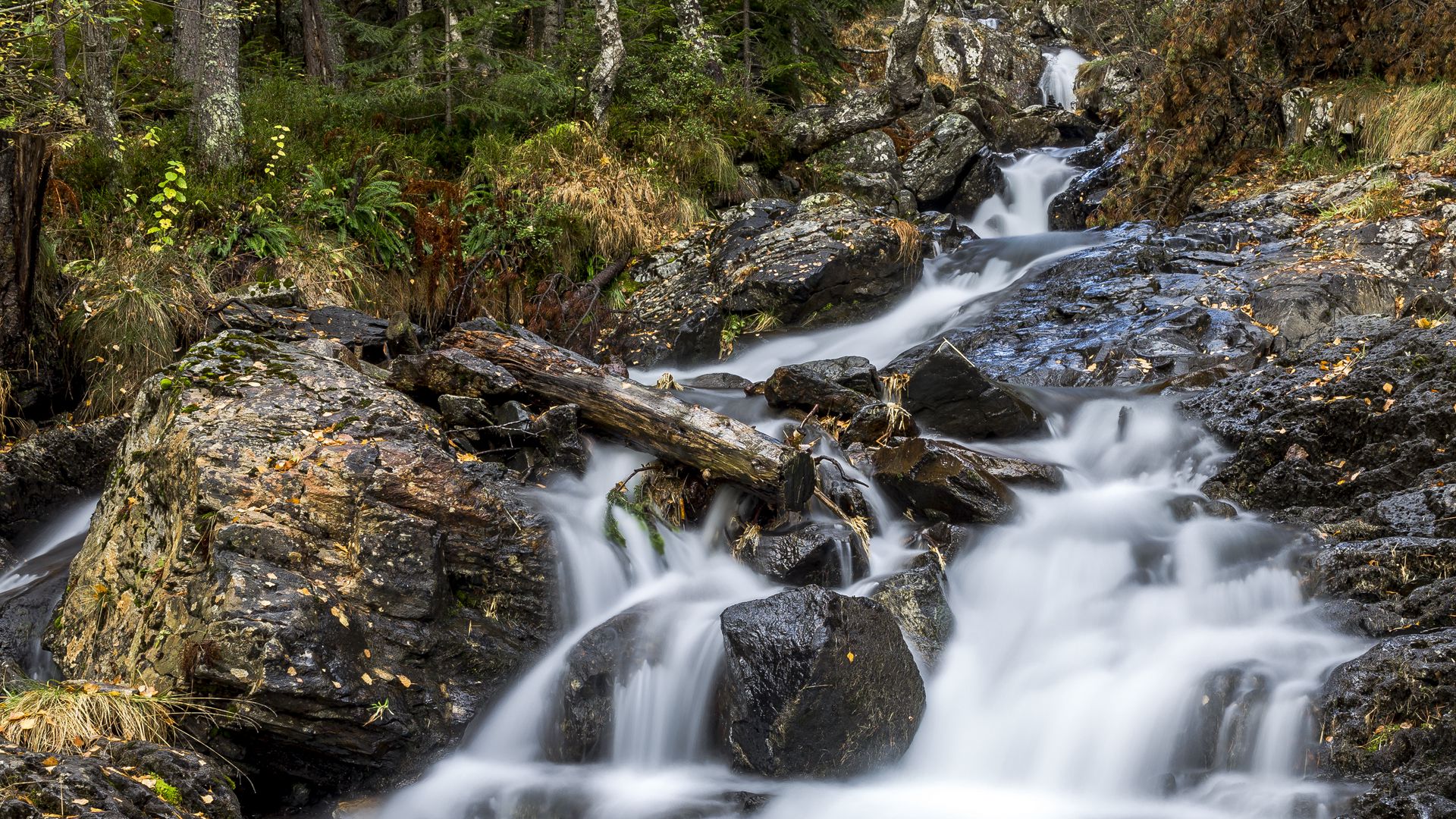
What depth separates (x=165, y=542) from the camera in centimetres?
486

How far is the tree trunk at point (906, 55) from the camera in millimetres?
14906

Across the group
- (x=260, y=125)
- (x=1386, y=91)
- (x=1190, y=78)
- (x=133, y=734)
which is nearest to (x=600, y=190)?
(x=260, y=125)

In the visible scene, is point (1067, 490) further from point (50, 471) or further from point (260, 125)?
point (260, 125)

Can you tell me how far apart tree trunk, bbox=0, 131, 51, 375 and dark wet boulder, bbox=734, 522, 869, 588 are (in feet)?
20.5

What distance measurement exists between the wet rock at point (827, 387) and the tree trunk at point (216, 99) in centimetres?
666

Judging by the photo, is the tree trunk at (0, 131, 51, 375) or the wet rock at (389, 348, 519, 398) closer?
the wet rock at (389, 348, 519, 398)

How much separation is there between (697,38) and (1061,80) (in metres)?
8.66

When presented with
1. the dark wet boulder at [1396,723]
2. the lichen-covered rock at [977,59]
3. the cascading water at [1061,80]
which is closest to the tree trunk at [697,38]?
the lichen-covered rock at [977,59]

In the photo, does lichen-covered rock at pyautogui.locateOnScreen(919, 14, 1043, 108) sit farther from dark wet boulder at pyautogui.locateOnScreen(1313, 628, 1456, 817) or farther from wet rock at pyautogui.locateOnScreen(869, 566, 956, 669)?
dark wet boulder at pyautogui.locateOnScreen(1313, 628, 1456, 817)

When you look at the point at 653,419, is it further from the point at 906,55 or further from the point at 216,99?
the point at 906,55

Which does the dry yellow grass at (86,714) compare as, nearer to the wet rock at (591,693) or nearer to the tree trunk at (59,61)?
the wet rock at (591,693)

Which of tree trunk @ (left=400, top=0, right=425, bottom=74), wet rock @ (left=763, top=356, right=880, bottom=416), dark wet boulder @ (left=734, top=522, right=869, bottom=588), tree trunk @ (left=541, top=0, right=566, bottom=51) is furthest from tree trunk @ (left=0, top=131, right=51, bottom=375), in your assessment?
tree trunk @ (left=541, top=0, right=566, bottom=51)

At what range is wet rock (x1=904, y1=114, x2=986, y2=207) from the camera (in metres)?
13.4

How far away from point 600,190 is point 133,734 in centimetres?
832
